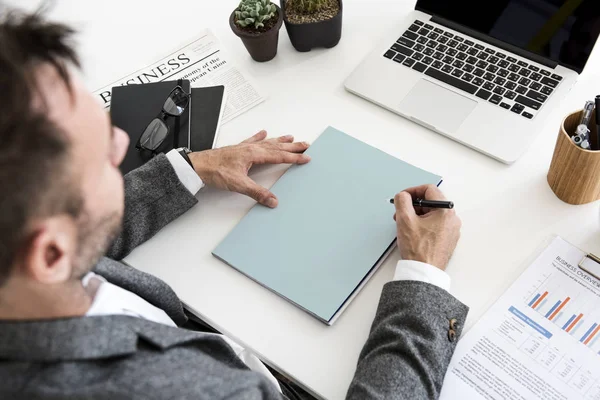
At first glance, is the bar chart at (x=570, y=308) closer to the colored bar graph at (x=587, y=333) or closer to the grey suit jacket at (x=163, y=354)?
the colored bar graph at (x=587, y=333)

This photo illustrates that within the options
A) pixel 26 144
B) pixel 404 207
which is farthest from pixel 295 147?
pixel 26 144

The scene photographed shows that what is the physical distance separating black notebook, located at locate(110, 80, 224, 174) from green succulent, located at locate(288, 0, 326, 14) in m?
0.24

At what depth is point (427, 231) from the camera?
0.92 metres

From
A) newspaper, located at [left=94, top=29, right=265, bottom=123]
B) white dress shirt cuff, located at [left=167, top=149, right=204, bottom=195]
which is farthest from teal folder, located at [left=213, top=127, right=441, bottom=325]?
newspaper, located at [left=94, top=29, right=265, bottom=123]

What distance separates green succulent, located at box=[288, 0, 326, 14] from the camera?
119 cm

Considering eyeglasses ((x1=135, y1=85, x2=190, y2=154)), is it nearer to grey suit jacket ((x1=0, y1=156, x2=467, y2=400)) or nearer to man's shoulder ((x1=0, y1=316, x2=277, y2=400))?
grey suit jacket ((x1=0, y1=156, x2=467, y2=400))

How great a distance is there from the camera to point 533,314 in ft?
2.85

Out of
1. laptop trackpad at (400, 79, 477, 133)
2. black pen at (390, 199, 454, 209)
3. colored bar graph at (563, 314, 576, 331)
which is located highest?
laptop trackpad at (400, 79, 477, 133)

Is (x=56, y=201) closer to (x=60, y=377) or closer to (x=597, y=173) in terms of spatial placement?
(x=60, y=377)

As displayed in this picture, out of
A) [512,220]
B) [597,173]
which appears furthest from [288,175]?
[597,173]

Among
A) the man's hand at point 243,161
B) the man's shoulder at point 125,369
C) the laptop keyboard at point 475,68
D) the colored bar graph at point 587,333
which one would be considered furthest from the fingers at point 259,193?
the colored bar graph at point 587,333

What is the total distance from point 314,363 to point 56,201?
47 cm

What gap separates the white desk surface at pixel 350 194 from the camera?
0.90m

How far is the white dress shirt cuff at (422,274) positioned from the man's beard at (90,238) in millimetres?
450
